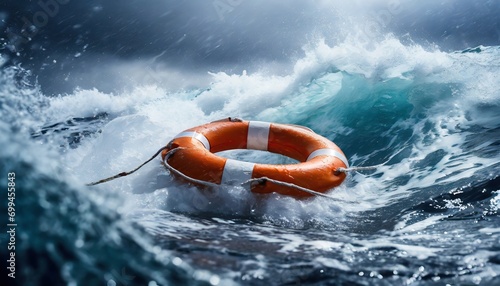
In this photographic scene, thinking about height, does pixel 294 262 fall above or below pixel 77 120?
below

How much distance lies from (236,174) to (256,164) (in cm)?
20

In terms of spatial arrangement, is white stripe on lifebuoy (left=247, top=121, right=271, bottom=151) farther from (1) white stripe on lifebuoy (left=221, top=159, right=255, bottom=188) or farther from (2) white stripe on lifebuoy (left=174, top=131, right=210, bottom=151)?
(1) white stripe on lifebuoy (left=221, top=159, right=255, bottom=188)

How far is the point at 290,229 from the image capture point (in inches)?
103

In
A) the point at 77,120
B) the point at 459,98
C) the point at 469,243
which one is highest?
the point at 77,120

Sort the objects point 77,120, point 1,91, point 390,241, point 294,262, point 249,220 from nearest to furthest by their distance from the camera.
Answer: point 294,262, point 390,241, point 249,220, point 1,91, point 77,120

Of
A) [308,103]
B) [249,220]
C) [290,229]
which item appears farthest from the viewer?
[308,103]

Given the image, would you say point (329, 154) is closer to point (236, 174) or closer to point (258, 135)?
point (258, 135)

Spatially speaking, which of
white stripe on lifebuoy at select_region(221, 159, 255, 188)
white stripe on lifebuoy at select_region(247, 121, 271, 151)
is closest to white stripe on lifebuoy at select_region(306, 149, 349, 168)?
white stripe on lifebuoy at select_region(247, 121, 271, 151)

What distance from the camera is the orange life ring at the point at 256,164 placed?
3.22 meters

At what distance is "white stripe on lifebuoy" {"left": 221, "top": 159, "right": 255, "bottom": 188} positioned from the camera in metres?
3.20

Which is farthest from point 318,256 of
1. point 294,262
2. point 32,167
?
point 32,167

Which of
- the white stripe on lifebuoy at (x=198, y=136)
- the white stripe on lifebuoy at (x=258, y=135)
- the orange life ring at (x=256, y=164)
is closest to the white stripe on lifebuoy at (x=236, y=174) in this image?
the orange life ring at (x=256, y=164)

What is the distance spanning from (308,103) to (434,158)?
367 cm

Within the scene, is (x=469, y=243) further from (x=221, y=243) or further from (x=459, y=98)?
(x=459, y=98)
